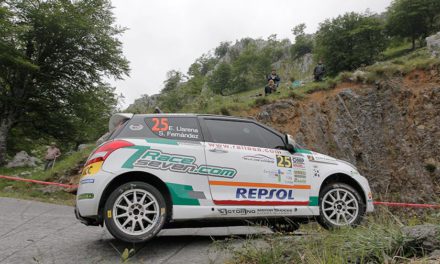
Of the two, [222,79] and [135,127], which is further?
[222,79]

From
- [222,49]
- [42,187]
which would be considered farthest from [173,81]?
[222,49]

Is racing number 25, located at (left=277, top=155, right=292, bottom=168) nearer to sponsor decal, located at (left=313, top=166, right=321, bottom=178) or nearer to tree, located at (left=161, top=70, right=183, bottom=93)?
sponsor decal, located at (left=313, top=166, right=321, bottom=178)

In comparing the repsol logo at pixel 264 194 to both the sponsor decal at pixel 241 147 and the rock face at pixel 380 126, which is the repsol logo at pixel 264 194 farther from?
the rock face at pixel 380 126

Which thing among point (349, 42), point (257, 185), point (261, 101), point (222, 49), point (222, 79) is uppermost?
point (222, 49)

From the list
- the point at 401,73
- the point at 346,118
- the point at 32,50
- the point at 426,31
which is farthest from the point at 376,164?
the point at 426,31

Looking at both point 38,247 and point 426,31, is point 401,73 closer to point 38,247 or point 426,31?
point 38,247

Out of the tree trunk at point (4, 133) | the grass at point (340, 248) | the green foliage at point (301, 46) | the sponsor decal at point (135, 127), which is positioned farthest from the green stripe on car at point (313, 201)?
the green foliage at point (301, 46)

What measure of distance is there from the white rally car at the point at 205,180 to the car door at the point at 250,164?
0.01 metres

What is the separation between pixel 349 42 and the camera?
3422 cm

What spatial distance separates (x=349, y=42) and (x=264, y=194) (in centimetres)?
3135

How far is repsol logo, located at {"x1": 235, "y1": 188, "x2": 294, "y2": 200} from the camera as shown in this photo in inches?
226

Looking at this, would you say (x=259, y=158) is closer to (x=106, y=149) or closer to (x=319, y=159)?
(x=319, y=159)

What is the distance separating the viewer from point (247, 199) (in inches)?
226

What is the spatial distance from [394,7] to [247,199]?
5119cm
